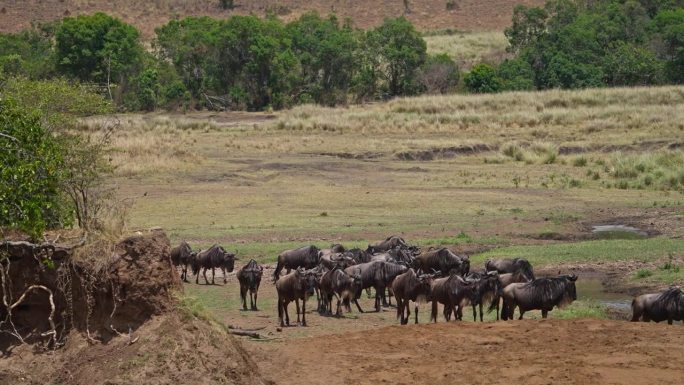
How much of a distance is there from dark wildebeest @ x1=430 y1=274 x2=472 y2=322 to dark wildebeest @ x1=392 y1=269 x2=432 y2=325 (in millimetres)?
304

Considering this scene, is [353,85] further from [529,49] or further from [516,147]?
[516,147]

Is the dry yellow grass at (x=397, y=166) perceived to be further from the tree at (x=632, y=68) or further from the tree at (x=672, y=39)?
the tree at (x=632, y=68)

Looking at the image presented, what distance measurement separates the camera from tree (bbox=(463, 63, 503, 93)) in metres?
84.3

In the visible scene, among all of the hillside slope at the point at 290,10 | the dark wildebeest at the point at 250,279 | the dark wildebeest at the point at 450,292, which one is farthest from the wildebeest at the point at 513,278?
the hillside slope at the point at 290,10

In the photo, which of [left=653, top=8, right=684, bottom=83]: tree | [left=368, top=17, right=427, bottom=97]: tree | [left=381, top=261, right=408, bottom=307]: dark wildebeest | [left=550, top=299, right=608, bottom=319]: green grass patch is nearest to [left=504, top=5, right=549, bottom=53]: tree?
[left=653, top=8, right=684, bottom=83]: tree

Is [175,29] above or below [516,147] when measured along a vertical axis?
above

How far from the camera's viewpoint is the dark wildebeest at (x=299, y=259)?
87.1 ft

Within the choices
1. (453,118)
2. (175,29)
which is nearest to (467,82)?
(453,118)

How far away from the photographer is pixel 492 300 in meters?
21.6

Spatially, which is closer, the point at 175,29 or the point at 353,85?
the point at 353,85

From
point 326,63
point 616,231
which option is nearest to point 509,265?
point 616,231

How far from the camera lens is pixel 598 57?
3428 inches

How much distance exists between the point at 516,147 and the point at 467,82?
31.7 meters

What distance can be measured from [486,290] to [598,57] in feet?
226
